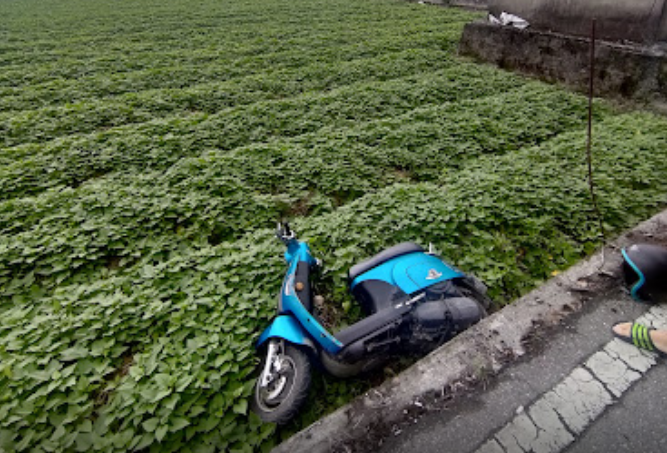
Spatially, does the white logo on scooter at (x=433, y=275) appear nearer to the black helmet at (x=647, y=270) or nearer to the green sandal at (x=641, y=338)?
the green sandal at (x=641, y=338)

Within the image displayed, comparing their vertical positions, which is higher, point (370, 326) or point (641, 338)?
point (370, 326)

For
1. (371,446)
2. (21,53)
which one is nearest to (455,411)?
(371,446)

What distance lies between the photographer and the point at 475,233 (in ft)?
12.8

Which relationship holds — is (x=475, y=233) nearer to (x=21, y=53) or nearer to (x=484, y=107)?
(x=484, y=107)

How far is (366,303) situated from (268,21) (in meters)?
17.7

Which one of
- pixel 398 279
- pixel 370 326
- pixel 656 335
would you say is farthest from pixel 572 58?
pixel 370 326

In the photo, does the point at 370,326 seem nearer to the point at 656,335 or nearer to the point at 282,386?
the point at 282,386

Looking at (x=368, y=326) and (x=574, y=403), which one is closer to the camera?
(x=574, y=403)

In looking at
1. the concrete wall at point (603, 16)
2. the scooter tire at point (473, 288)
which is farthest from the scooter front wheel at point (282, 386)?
the concrete wall at point (603, 16)

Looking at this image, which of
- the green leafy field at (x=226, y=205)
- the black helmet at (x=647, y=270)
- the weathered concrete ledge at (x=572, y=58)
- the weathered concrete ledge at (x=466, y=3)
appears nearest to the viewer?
the green leafy field at (x=226, y=205)

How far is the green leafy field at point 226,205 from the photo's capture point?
254cm

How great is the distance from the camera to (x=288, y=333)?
2.60 meters

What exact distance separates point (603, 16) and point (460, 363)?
8.53 m

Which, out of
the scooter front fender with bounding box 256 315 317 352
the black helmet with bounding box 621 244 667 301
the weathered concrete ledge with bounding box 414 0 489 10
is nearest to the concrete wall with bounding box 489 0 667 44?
the black helmet with bounding box 621 244 667 301
